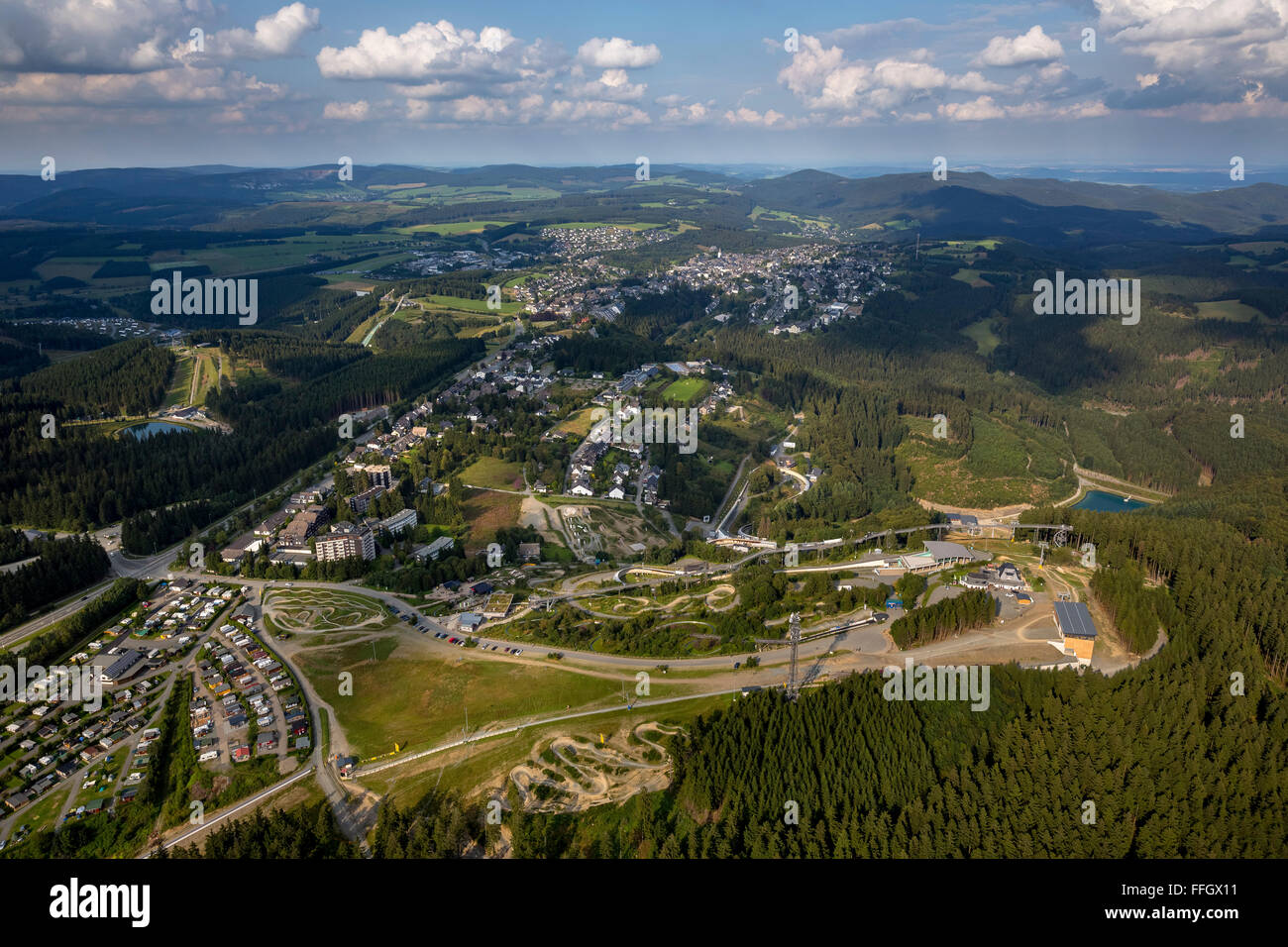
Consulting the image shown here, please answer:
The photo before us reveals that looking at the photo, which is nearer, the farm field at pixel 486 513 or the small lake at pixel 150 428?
the farm field at pixel 486 513

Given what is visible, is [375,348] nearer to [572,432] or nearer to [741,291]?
[572,432]

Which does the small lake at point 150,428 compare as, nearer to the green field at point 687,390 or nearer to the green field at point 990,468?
the green field at point 687,390

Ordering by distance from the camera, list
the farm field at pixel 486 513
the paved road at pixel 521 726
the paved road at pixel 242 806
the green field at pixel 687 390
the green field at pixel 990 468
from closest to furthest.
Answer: the paved road at pixel 242 806 < the paved road at pixel 521 726 < the farm field at pixel 486 513 < the green field at pixel 990 468 < the green field at pixel 687 390

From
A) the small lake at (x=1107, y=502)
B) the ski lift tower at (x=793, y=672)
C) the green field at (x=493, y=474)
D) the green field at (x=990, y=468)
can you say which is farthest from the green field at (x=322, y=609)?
the small lake at (x=1107, y=502)

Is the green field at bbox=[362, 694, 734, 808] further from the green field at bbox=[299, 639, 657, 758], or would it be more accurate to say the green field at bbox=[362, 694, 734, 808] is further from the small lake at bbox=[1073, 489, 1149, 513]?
the small lake at bbox=[1073, 489, 1149, 513]

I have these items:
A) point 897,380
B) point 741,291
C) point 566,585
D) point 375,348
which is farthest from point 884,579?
point 741,291

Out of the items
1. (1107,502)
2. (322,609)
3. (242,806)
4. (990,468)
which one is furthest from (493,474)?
(1107,502)

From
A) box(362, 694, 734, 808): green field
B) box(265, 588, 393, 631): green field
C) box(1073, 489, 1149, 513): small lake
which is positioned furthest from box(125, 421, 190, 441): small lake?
box(1073, 489, 1149, 513): small lake
